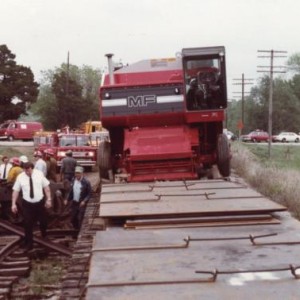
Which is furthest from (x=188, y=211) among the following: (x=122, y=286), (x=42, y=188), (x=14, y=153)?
(x=14, y=153)

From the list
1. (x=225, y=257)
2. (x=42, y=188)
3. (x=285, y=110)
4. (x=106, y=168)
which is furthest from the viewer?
(x=285, y=110)

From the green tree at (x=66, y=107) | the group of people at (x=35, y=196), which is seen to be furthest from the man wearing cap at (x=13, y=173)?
the green tree at (x=66, y=107)

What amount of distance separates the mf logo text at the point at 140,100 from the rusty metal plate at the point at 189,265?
8.27 metres

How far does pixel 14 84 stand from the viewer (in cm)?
6850

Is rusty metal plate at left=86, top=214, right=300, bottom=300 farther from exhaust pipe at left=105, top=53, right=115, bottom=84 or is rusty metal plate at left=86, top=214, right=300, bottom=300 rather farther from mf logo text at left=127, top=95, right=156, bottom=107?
exhaust pipe at left=105, top=53, right=115, bottom=84

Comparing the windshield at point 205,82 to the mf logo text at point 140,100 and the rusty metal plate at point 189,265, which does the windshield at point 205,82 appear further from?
the rusty metal plate at point 189,265

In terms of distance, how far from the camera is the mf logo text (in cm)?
1569

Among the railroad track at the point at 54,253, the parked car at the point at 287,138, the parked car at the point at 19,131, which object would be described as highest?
the railroad track at the point at 54,253

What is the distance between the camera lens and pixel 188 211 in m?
8.27

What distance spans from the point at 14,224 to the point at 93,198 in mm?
1986

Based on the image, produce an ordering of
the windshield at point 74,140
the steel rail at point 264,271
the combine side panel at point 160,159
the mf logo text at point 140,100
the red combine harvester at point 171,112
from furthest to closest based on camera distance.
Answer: the windshield at point 74,140
the mf logo text at point 140,100
the red combine harvester at point 171,112
the combine side panel at point 160,159
the steel rail at point 264,271

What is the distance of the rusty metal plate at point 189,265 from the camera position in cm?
495

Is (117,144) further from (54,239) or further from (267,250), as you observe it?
(267,250)

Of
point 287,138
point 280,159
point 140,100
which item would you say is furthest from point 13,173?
point 287,138
